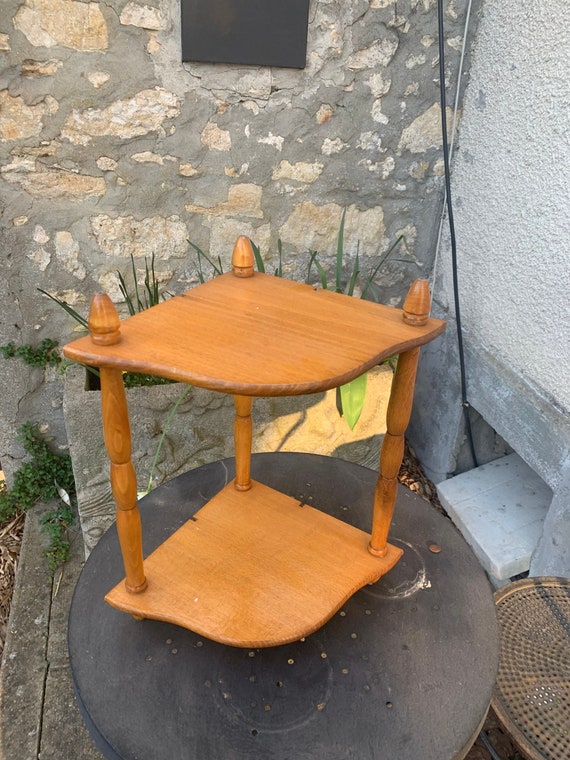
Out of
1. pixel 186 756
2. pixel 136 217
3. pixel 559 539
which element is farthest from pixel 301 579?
pixel 136 217

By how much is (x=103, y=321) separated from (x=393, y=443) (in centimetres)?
69

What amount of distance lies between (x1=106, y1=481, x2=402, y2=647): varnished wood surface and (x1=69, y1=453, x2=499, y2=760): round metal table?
0.09 m

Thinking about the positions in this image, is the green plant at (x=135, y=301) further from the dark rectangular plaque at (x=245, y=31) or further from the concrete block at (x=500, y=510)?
the concrete block at (x=500, y=510)

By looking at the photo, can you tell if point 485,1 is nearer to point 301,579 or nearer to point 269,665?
point 301,579

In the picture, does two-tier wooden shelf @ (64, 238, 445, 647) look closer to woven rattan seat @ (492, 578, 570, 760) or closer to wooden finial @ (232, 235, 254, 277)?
wooden finial @ (232, 235, 254, 277)

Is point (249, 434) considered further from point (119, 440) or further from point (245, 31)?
point (245, 31)

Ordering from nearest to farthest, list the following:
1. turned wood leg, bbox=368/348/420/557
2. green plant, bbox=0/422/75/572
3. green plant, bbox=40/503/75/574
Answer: turned wood leg, bbox=368/348/420/557 < green plant, bbox=40/503/75/574 < green plant, bbox=0/422/75/572

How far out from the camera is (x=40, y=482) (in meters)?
2.59

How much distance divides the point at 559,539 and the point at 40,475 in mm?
2151

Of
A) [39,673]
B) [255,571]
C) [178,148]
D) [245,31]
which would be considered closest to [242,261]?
[255,571]

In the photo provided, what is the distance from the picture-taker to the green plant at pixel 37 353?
7.62 ft

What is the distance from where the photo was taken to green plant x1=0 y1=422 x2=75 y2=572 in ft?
8.20

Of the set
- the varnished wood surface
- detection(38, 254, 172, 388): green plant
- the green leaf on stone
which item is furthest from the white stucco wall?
detection(38, 254, 172, 388): green plant

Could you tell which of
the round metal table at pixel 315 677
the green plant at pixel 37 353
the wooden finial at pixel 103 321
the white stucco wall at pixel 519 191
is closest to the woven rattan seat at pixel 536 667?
the round metal table at pixel 315 677
